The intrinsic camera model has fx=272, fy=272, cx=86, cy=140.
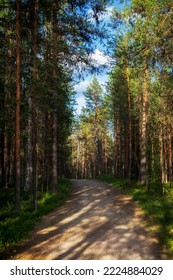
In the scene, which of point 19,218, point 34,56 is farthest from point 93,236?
point 34,56

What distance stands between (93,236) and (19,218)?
3491 mm

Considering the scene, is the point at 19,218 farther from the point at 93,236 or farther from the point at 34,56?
the point at 34,56

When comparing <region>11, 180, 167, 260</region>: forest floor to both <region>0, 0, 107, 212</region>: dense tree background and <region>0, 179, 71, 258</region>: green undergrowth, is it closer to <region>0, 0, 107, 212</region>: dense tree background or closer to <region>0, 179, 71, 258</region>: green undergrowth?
<region>0, 179, 71, 258</region>: green undergrowth

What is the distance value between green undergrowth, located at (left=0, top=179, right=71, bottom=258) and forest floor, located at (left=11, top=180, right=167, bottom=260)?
0.30m

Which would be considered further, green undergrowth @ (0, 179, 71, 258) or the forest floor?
green undergrowth @ (0, 179, 71, 258)

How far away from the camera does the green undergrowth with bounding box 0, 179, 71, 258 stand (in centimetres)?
832

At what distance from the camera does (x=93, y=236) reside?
8.82 m

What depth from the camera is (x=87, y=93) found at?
4497cm

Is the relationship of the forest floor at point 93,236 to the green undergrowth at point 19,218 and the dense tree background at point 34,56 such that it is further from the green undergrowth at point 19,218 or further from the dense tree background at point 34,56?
the dense tree background at point 34,56

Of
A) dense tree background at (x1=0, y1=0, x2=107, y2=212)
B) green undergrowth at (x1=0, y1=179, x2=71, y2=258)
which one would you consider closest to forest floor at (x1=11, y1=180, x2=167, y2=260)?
green undergrowth at (x1=0, y1=179, x2=71, y2=258)

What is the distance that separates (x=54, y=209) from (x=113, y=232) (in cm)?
471

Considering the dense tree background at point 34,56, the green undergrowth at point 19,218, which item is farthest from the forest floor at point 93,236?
the dense tree background at point 34,56
